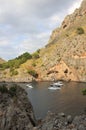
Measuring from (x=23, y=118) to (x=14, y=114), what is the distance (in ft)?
7.40

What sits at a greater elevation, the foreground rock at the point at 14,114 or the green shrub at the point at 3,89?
the green shrub at the point at 3,89

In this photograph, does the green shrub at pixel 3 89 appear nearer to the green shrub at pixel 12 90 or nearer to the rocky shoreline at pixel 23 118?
the rocky shoreline at pixel 23 118

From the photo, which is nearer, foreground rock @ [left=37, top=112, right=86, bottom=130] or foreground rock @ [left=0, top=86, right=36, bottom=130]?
foreground rock @ [left=37, top=112, right=86, bottom=130]

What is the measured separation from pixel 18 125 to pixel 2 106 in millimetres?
6068

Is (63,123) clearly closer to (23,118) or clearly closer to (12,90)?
(23,118)

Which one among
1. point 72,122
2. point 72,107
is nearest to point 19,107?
point 72,122

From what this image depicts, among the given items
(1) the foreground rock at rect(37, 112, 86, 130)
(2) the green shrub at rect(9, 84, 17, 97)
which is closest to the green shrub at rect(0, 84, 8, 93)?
(2) the green shrub at rect(9, 84, 17, 97)

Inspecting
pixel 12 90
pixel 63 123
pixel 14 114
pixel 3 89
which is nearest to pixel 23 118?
pixel 14 114

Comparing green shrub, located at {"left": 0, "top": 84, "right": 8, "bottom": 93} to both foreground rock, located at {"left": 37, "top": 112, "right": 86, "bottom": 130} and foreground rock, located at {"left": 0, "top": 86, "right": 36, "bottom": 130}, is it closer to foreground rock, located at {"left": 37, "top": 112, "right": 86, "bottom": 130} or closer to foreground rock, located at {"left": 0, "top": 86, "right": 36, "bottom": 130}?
foreground rock, located at {"left": 0, "top": 86, "right": 36, "bottom": 130}

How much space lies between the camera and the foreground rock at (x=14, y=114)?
236 feet

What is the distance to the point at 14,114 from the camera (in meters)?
73.1

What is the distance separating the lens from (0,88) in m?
79.0

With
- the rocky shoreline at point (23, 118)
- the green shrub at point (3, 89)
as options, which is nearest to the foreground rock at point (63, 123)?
the rocky shoreline at point (23, 118)

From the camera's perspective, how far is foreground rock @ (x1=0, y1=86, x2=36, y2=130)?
236ft
